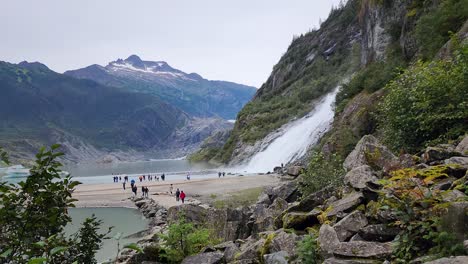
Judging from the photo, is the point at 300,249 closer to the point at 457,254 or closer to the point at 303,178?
the point at 457,254

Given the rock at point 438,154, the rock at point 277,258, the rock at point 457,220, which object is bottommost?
the rock at point 277,258

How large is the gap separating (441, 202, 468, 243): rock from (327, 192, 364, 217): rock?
6.76ft

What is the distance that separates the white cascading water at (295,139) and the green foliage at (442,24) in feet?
98.8

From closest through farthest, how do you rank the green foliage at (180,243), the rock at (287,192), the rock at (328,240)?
the rock at (328,240) → the green foliage at (180,243) → the rock at (287,192)

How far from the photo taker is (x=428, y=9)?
1067 inches

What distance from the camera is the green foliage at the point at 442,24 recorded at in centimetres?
1973

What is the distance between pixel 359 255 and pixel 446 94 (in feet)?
24.2

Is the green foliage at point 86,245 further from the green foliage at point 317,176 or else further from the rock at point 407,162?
the green foliage at point 317,176

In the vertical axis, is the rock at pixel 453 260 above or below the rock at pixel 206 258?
above

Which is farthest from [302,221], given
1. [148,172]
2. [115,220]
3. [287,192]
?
[148,172]

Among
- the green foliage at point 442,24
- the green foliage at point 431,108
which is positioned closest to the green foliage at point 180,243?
the green foliage at point 431,108

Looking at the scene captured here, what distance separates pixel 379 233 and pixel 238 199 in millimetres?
27217

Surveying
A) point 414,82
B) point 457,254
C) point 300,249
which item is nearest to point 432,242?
point 457,254


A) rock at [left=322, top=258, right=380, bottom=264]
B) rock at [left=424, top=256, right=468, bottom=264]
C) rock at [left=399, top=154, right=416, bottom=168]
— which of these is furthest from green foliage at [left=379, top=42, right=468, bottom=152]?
rock at [left=424, top=256, right=468, bottom=264]
